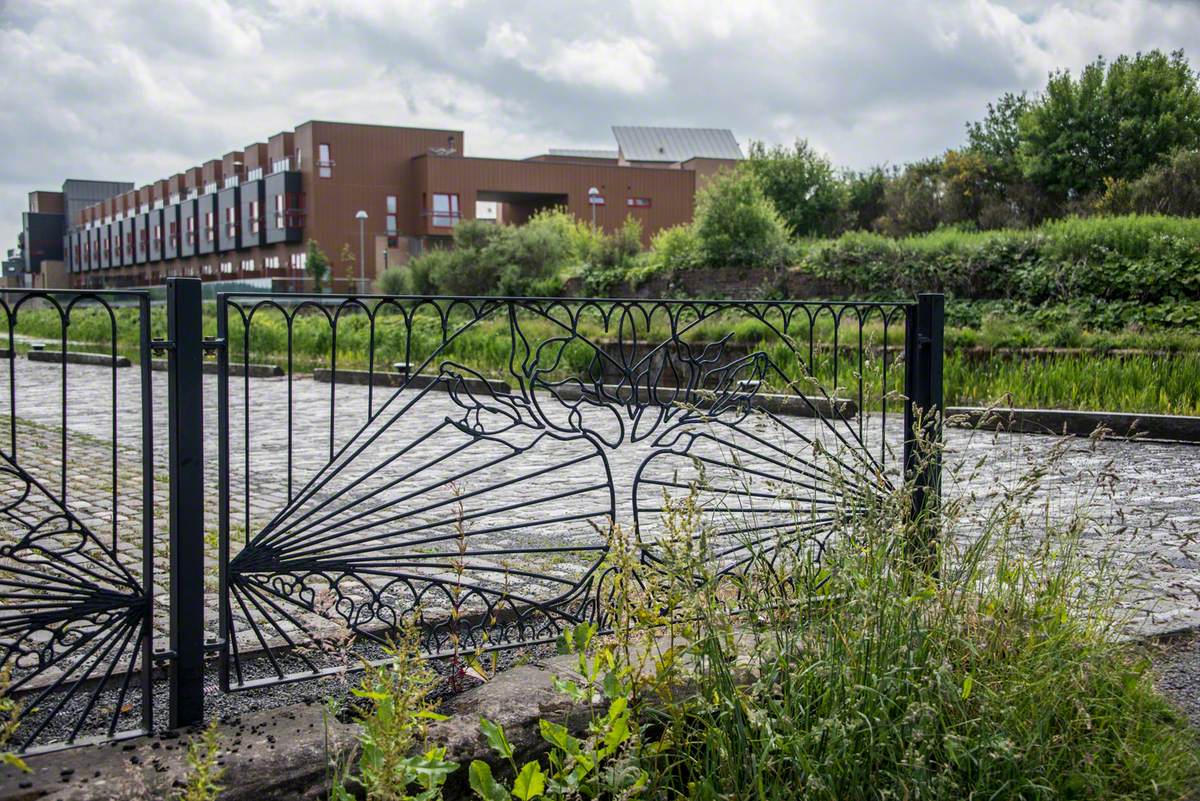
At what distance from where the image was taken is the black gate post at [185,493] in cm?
315

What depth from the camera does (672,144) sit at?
78.5 meters

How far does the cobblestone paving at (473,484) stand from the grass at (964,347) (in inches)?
41.2

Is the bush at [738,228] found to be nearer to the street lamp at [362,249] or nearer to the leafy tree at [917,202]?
the leafy tree at [917,202]

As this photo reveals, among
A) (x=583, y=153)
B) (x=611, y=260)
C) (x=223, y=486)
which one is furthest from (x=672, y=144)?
(x=223, y=486)

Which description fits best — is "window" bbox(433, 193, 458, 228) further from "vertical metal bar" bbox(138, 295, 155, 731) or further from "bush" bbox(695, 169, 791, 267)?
"vertical metal bar" bbox(138, 295, 155, 731)

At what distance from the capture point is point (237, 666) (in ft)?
11.5

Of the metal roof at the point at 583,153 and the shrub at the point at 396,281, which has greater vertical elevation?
the metal roof at the point at 583,153

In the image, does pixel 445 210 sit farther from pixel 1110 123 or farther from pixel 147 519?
pixel 147 519

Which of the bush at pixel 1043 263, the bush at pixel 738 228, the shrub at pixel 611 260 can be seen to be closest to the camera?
the bush at pixel 1043 263

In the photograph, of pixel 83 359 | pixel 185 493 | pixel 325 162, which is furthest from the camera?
→ pixel 325 162

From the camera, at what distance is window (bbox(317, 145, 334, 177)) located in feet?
192

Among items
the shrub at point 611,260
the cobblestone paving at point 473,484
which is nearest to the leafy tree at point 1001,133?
the shrub at point 611,260

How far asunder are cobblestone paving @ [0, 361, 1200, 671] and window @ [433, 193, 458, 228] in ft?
144

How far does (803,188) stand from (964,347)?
4306 cm
